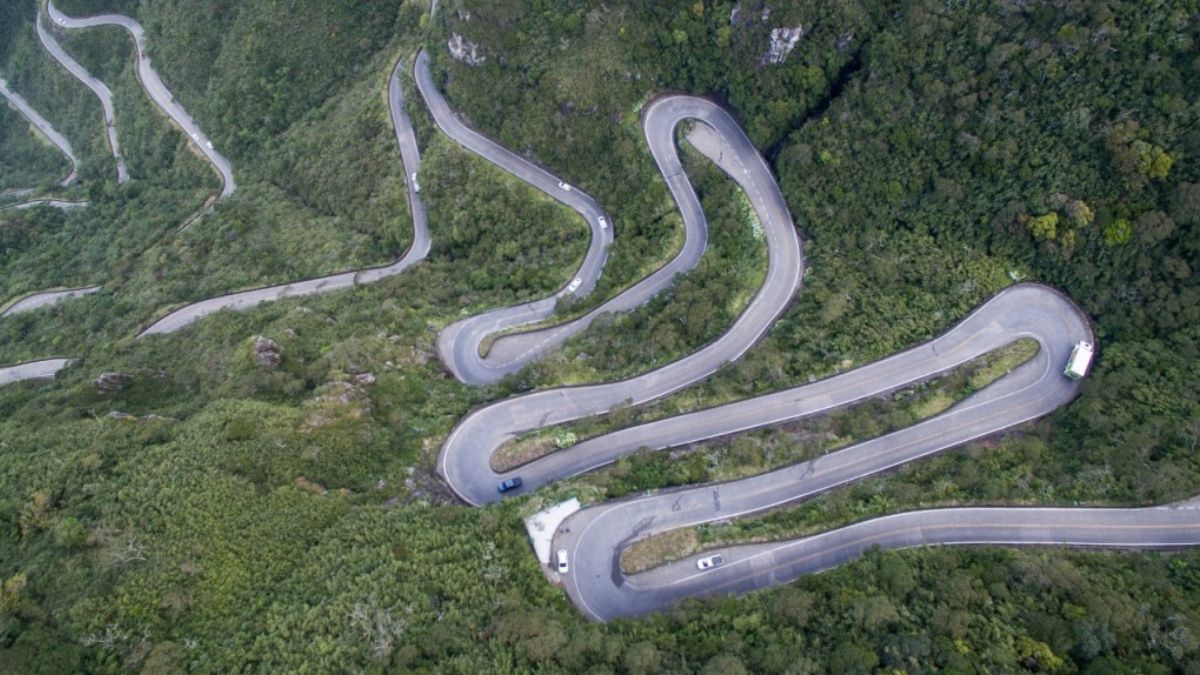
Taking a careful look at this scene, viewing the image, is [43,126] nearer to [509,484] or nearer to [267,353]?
[267,353]

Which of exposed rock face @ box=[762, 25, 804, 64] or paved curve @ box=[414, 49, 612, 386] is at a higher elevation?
exposed rock face @ box=[762, 25, 804, 64]

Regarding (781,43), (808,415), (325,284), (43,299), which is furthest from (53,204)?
(808,415)

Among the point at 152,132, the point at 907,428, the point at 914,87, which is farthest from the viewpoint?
the point at 152,132

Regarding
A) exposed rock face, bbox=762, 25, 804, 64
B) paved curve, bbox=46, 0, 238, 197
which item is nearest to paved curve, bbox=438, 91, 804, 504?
exposed rock face, bbox=762, 25, 804, 64

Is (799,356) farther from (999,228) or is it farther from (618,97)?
(618,97)

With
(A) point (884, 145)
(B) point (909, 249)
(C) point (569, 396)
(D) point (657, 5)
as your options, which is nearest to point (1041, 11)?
(A) point (884, 145)

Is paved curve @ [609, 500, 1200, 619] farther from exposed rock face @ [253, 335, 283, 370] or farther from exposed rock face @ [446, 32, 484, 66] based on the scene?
exposed rock face @ [446, 32, 484, 66]
